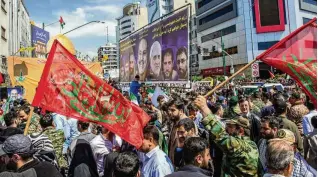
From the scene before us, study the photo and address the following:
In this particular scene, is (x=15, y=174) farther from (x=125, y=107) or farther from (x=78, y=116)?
(x=125, y=107)

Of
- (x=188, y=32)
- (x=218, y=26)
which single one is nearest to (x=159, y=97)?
(x=188, y=32)

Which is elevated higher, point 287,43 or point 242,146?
point 287,43

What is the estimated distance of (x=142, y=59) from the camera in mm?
15180

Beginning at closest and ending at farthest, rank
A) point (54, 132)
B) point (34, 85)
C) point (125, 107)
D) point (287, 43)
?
point (287, 43)
point (125, 107)
point (54, 132)
point (34, 85)

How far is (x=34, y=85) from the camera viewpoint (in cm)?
1167

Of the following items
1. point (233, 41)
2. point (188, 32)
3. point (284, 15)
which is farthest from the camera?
point (233, 41)

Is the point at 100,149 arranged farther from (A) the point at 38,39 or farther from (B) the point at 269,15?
(A) the point at 38,39

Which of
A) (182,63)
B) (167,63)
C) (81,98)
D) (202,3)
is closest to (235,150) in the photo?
(81,98)

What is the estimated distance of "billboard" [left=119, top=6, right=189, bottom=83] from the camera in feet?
32.7

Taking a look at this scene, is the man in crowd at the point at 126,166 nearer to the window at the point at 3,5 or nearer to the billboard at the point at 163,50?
the billboard at the point at 163,50

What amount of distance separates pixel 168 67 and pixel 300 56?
7.76 meters

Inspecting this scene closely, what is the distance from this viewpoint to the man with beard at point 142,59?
14.4 meters

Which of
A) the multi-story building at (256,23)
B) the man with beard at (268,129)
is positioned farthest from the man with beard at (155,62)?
the multi-story building at (256,23)

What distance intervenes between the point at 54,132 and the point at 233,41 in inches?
1961
